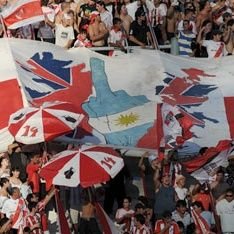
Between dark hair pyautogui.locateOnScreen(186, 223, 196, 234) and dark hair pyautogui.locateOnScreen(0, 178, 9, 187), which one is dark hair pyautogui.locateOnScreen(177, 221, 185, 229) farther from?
dark hair pyautogui.locateOnScreen(0, 178, 9, 187)

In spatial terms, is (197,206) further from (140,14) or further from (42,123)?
(140,14)

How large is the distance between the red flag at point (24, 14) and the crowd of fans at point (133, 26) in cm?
41

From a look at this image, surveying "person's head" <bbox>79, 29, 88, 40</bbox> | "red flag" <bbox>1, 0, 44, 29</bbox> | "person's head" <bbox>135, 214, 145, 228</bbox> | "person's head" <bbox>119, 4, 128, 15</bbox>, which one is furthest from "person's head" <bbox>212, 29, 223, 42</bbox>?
"person's head" <bbox>135, 214, 145, 228</bbox>

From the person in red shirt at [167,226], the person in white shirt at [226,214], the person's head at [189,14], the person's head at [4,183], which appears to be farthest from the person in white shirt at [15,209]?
the person's head at [189,14]

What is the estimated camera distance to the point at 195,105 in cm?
2041

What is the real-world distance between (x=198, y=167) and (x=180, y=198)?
0.63 m

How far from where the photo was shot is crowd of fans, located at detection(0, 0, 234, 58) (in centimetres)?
2264

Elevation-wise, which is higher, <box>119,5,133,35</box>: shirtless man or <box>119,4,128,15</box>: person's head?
<box>119,4,128,15</box>: person's head

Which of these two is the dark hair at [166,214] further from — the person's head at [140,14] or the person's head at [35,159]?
the person's head at [140,14]

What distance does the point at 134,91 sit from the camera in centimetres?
Result: 2069

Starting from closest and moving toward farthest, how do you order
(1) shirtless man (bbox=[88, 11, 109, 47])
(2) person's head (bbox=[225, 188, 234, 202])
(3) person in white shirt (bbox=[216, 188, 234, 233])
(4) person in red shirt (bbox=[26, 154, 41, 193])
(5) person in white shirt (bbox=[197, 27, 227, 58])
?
(3) person in white shirt (bbox=[216, 188, 234, 233]), (2) person's head (bbox=[225, 188, 234, 202]), (4) person in red shirt (bbox=[26, 154, 41, 193]), (1) shirtless man (bbox=[88, 11, 109, 47]), (5) person in white shirt (bbox=[197, 27, 227, 58])

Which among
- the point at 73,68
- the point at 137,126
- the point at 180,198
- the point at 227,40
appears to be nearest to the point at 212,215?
the point at 180,198

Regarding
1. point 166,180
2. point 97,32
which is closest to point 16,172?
point 166,180

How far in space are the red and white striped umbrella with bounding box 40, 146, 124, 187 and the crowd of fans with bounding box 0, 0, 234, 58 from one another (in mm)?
5624
